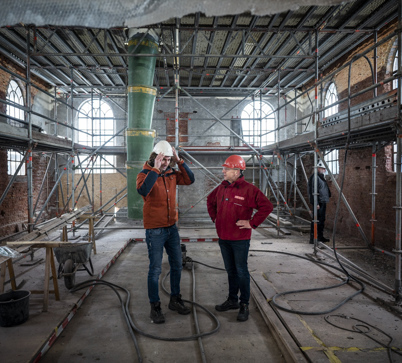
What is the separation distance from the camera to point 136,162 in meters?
8.12

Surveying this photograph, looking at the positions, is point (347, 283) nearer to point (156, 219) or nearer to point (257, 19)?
point (156, 219)

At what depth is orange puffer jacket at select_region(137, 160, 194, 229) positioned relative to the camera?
3.49 m

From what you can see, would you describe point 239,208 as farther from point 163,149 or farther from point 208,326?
point 208,326

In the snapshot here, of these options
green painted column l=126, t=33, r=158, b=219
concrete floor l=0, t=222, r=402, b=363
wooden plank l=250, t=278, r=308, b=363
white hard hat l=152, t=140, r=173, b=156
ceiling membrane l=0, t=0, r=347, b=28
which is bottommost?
concrete floor l=0, t=222, r=402, b=363

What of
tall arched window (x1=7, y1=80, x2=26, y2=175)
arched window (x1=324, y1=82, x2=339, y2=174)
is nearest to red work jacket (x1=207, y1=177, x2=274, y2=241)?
arched window (x1=324, y1=82, x2=339, y2=174)

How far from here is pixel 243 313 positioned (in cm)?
369

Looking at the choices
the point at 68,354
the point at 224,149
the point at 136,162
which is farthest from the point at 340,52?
the point at 68,354

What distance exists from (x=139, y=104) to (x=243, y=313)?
6.19m

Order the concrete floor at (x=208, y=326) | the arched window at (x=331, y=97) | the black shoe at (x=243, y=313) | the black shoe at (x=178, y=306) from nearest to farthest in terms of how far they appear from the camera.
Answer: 1. the concrete floor at (x=208, y=326)
2. the black shoe at (x=243, y=313)
3. the black shoe at (x=178, y=306)
4. the arched window at (x=331, y=97)

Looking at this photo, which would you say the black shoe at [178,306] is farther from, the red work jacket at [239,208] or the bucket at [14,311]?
the bucket at [14,311]

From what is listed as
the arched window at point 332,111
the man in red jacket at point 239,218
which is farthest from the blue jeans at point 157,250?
the arched window at point 332,111

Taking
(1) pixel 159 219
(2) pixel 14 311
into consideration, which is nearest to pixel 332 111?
(1) pixel 159 219

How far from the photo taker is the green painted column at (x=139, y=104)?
25.1 ft

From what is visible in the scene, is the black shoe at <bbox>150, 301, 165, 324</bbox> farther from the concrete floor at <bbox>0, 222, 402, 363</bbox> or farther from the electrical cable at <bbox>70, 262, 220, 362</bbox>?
the electrical cable at <bbox>70, 262, 220, 362</bbox>
